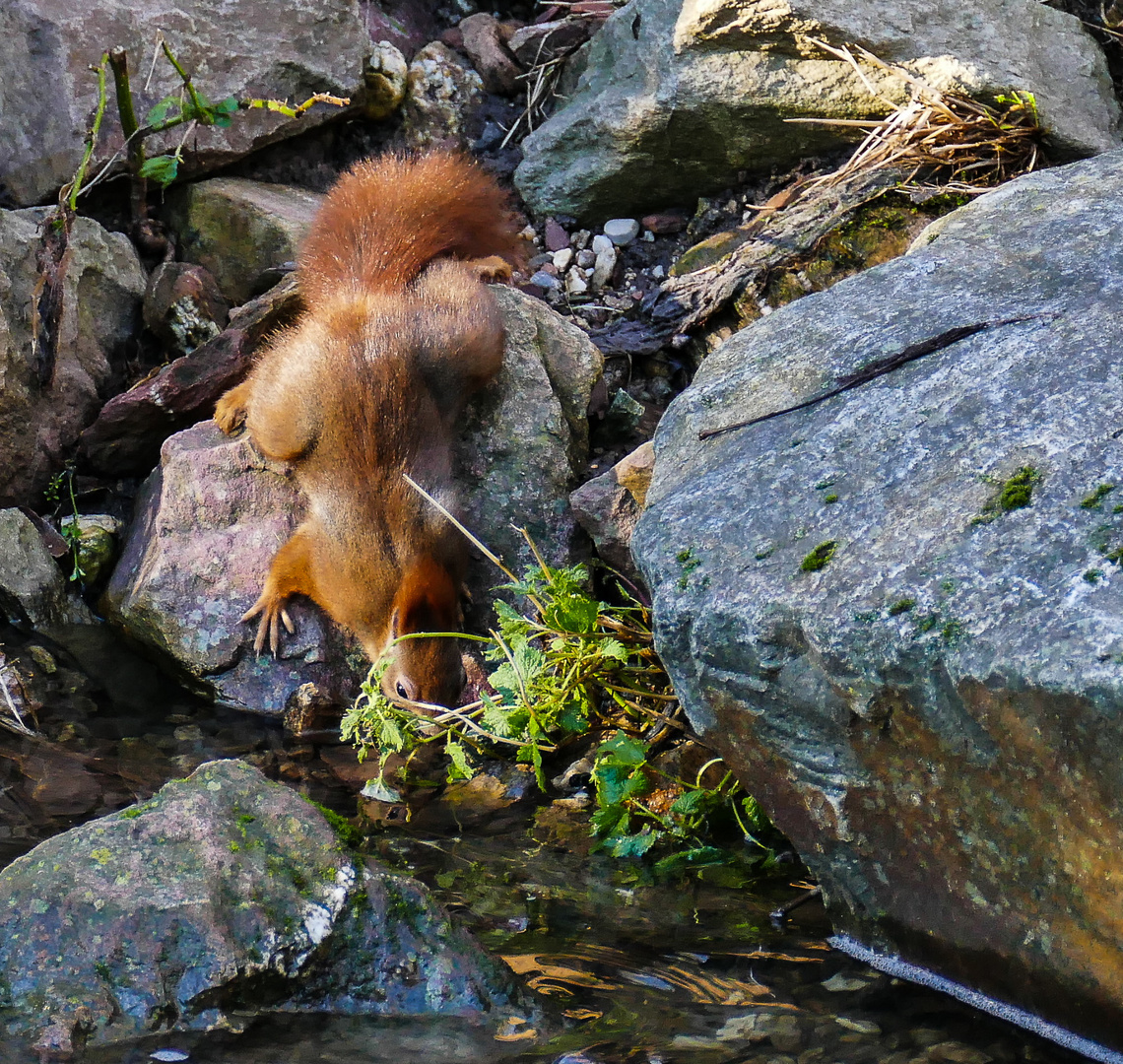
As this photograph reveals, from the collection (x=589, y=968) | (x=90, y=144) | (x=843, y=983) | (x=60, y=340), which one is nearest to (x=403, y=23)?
(x=90, y=144)

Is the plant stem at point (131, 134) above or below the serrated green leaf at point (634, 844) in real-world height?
above

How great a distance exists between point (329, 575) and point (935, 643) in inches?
111

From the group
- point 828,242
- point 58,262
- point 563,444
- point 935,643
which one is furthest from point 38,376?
point 935,643

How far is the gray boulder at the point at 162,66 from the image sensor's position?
556cm

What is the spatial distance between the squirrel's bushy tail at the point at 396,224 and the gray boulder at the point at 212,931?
113 inches

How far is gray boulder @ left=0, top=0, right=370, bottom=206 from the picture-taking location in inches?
219

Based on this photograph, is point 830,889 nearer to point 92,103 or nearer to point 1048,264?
point 1048,264

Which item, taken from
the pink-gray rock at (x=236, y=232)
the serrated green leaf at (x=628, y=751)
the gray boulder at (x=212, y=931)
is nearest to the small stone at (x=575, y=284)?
the pink-gray rock at (x=236, y=232)

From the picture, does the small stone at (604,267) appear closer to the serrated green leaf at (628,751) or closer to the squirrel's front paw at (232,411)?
the squirrel's front paw at (232,411)

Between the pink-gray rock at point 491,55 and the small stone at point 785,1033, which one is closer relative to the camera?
the small stone at point 785,1033

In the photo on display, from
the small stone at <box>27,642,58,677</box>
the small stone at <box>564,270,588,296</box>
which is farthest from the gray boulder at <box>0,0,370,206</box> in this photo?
the small stone at <box>27,642,58,677</box>

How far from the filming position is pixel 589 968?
8.96 feet

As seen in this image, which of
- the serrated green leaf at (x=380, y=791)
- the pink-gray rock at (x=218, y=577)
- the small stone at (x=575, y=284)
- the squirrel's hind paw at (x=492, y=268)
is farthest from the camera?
the small stone at (x=575, y=284)

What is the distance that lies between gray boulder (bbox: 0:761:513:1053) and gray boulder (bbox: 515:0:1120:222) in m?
4.10
